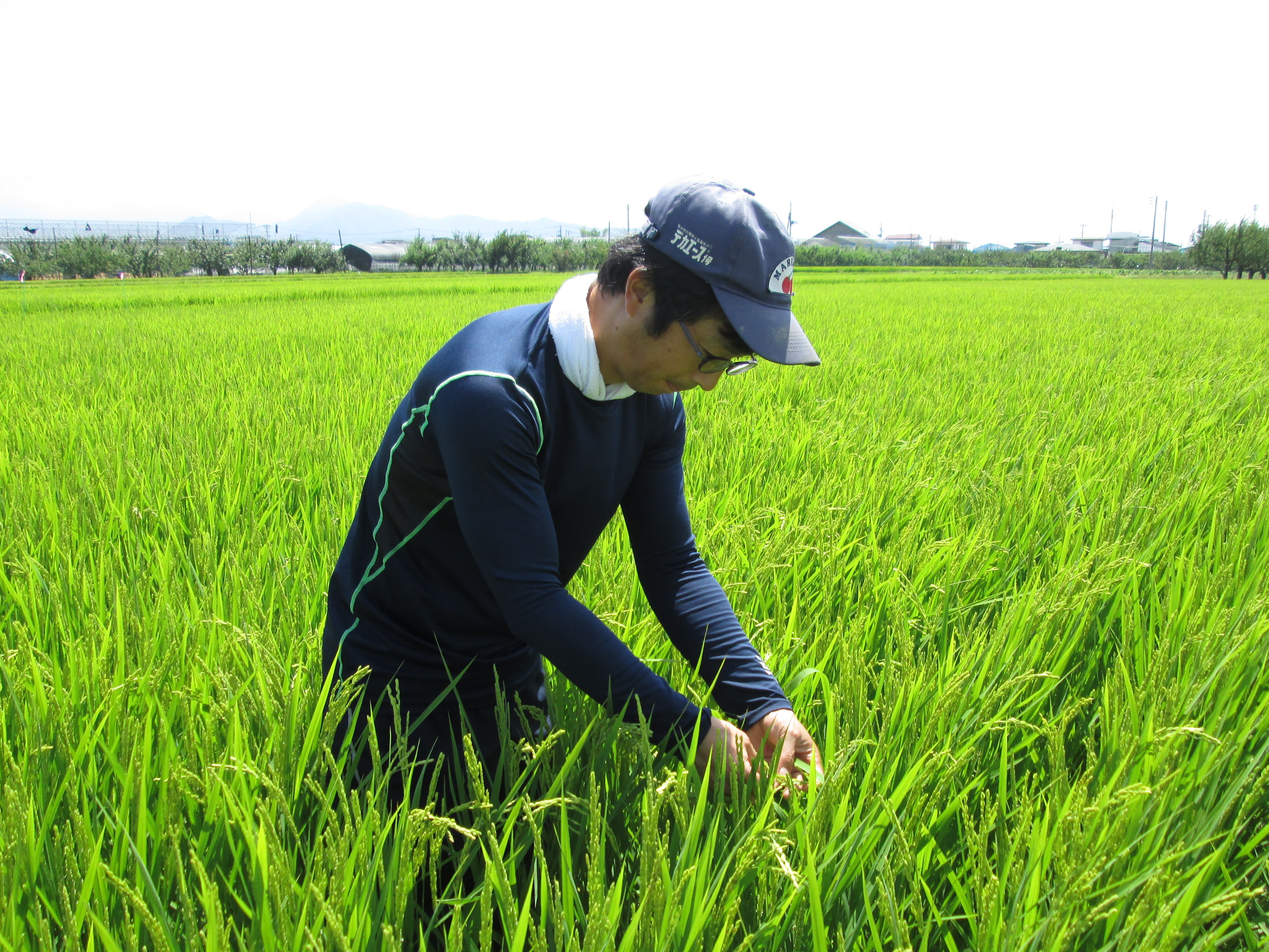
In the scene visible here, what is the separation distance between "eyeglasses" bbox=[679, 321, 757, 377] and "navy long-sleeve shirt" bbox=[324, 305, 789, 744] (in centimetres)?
17

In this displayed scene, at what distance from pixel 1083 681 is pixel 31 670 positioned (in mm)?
1714

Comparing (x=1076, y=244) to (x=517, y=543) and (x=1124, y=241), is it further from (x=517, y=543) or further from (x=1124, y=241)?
(x=517, y=543)

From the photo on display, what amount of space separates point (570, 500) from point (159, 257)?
45.4 meters

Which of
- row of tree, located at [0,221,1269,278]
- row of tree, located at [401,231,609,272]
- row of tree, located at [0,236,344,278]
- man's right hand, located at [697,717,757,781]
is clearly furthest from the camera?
row of tree, located at [401,231,609,272]

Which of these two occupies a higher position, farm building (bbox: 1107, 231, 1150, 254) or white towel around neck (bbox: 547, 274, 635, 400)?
farm building (bbox: 1107, 231, 1150, 254)

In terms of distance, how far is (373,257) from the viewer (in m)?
50.8

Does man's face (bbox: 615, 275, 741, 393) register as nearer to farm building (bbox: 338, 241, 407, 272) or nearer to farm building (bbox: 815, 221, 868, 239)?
farm building (bbox: 338, 241, 407, 272)

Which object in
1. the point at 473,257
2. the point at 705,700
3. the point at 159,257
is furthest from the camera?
the point at 473,257

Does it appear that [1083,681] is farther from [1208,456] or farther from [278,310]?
[278,310]

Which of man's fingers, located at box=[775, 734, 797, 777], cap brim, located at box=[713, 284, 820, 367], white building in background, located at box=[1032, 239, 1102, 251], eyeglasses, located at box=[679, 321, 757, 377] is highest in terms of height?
white building in background, located at box=[1032, 239, 1102, 251]

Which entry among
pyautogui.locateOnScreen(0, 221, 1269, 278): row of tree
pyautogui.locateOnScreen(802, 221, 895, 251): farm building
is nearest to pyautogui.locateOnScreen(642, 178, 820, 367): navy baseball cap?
pyautogui.locateOnScreen(0, 221, 1269, 278): row of tree

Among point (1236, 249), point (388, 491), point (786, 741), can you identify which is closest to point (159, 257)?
point (388, 491)

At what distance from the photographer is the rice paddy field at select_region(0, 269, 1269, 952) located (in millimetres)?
777

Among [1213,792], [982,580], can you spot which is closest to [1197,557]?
[982,580]
